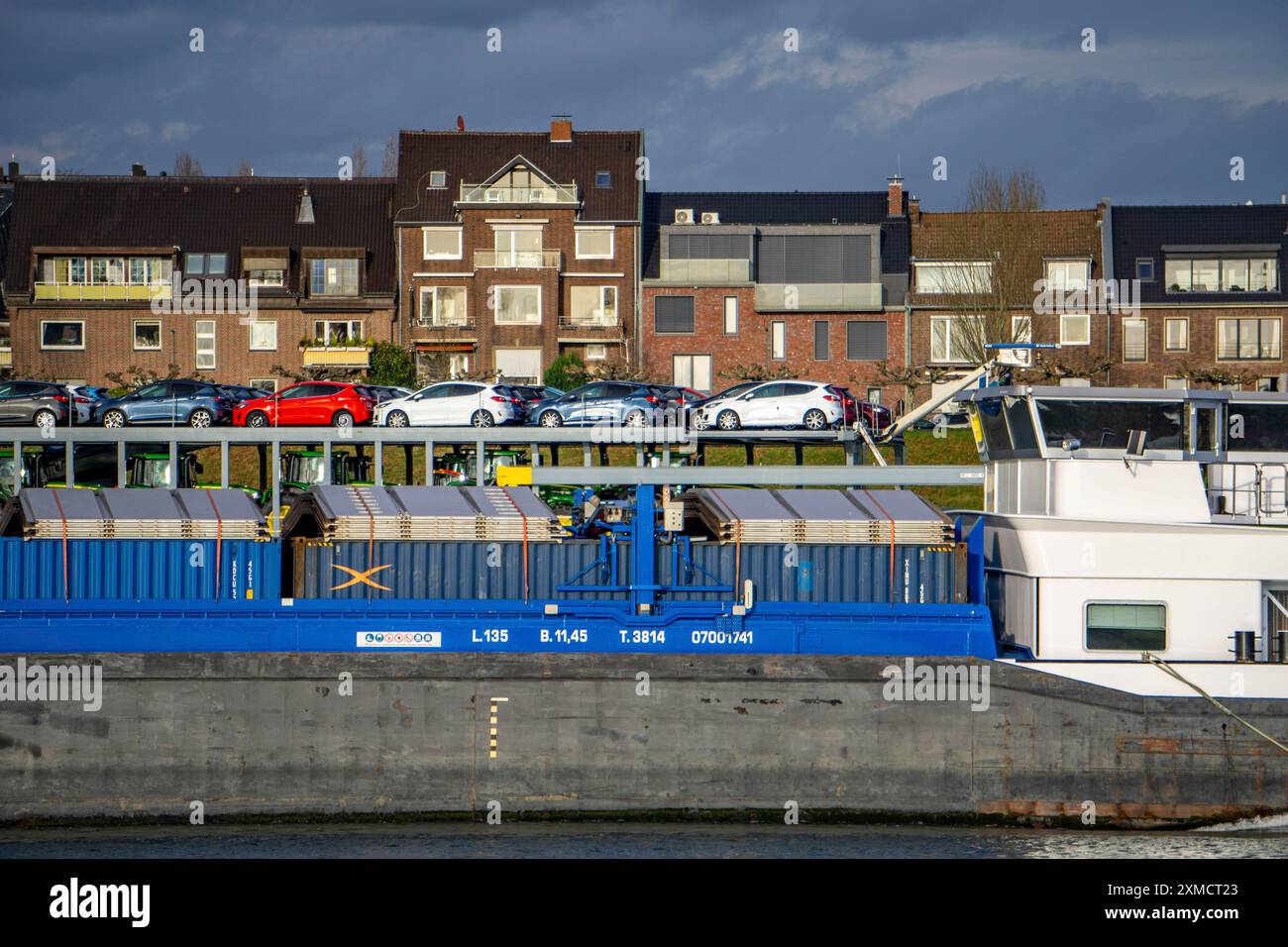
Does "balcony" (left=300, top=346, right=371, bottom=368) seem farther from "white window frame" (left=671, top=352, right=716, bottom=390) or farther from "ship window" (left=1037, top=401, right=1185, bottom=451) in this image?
"ship window" (left=1037, top=401, right=1185, bottom=451)

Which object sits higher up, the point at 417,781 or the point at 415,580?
the point at 415,580

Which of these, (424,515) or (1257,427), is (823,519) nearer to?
(424,515)

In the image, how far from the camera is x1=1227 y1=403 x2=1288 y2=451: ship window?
23812 mm

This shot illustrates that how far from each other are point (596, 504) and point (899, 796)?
23.6 feet

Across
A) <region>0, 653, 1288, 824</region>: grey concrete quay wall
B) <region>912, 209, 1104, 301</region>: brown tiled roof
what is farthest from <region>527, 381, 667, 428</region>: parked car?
<region>912, 209, 1104, 301</region>: brown tiled roof

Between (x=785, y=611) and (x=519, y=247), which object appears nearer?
Answer: (x=785, y=611)

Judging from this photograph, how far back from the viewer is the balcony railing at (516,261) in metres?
64.0

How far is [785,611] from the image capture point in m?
22.9

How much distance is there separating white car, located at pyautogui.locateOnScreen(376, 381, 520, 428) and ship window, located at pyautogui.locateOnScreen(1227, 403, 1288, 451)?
23.0 m

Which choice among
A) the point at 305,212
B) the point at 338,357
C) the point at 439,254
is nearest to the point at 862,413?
the point at 338,357

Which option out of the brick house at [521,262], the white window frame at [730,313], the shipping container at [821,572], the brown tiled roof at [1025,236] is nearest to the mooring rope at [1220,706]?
the shipping container at [821,572]

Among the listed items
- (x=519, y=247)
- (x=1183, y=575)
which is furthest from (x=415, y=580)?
(x=519, y=247)
